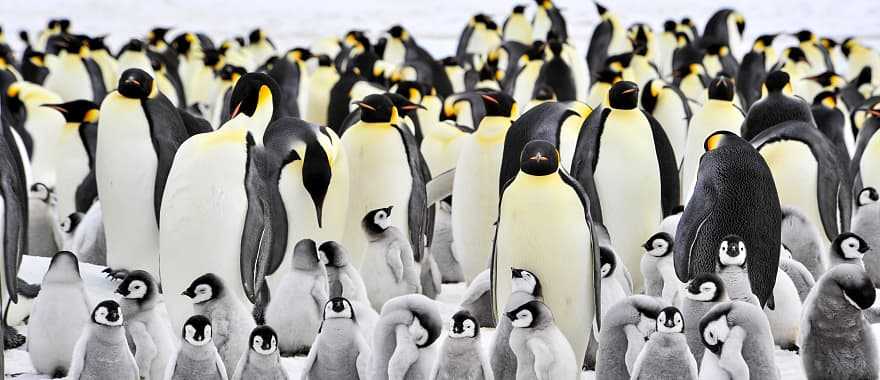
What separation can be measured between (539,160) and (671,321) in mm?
915

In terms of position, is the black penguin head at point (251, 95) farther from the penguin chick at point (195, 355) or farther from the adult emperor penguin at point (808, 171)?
the adult emperor penguin at point (808, 171)

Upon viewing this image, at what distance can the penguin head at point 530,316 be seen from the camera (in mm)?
3666

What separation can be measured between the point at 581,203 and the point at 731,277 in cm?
55

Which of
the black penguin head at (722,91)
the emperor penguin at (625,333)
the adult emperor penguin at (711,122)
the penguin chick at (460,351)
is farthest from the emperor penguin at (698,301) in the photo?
the black penguin head at (722,91)

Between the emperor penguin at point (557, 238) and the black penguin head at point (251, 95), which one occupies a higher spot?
the black penguin head at point (251, 95)

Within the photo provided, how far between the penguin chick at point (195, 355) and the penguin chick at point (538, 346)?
0.85 metres

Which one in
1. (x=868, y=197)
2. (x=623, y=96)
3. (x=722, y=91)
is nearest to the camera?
(x=623, y=96)

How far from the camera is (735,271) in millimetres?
4055

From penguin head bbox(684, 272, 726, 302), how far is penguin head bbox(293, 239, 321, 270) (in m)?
1.26

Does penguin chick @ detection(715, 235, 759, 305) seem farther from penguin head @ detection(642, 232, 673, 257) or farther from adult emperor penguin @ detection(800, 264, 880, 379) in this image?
penguin head @ detection(642, 232, 673, 257)

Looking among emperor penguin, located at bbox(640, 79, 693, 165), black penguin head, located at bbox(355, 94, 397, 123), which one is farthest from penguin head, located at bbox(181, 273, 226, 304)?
emperor penguin, located at bbox(640, 79, 693, 165)

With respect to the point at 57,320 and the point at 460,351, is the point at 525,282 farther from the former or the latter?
the point at 57,320

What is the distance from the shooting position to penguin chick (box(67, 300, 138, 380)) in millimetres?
3615

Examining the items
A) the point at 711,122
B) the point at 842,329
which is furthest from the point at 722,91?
the point at 842,329
